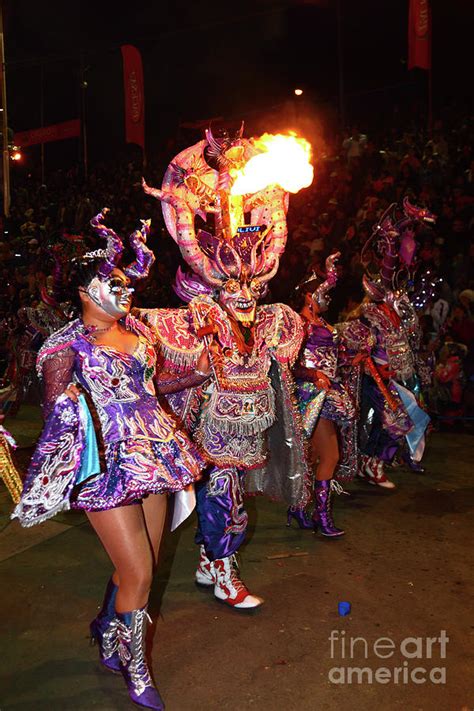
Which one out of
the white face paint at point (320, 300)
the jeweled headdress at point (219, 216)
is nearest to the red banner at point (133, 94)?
the white face paint at point (320, 300)

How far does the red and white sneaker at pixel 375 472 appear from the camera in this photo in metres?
6.09

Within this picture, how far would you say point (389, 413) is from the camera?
19.8 ft

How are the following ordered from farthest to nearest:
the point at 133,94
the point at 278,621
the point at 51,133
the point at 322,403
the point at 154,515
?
1. the point at 51,133
2. the point at 133,94
3. the point at 322,403
4. the point at 278,621
5. the point at 154,515

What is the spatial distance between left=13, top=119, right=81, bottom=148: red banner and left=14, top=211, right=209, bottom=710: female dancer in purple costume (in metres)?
16.4

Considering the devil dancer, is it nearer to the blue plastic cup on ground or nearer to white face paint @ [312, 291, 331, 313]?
the blue plastic cup on ground

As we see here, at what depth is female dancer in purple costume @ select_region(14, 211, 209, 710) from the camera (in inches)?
105

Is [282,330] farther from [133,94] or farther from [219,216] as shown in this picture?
[133,94]

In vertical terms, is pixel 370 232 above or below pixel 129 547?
above

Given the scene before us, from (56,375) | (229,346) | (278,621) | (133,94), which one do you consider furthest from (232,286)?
(133,94)

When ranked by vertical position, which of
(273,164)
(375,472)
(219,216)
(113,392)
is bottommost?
(375,472)

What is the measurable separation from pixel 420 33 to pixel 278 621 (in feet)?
37.8

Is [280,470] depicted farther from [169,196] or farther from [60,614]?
[169,196]

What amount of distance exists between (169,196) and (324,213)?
733cm

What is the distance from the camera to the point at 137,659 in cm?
280
